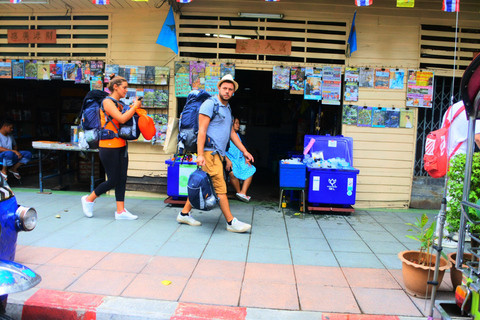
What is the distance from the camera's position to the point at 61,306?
290cm

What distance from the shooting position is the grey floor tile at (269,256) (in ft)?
12.8

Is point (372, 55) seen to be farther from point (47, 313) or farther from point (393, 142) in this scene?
point (47, 313)

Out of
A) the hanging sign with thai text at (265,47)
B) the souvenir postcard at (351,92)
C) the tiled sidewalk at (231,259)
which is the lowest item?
the tiled sidewalk at (231,259)

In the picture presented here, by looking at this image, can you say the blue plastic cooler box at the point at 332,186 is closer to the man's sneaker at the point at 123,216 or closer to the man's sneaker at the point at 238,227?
the man's sneaker at the point at 238,227

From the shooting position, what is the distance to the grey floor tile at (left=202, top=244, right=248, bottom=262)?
12.9ft

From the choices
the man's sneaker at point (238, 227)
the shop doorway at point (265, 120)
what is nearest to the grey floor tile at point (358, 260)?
the man's sneaker at point (238, 227)

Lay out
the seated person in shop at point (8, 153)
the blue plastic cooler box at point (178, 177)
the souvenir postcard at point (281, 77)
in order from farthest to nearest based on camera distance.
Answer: the seated person in shop at point (8, 153), the souvenir postcard at point (281, 77), the blue plastic cooler box at point (178, 177)

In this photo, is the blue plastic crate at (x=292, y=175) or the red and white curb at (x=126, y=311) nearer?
the red and white curb at (x=126, y=311)

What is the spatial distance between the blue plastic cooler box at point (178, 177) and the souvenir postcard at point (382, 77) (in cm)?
380

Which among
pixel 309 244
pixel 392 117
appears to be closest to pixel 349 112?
pixel 392 117

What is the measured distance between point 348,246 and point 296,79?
130 inches

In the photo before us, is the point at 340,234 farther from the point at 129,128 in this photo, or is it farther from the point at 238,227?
the point at 129,128

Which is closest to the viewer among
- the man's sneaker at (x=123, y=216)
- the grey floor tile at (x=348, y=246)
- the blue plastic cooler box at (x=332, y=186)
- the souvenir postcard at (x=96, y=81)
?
the grey floor tile at (x=348, y=246)

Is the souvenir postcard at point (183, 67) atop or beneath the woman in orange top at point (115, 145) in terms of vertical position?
atop
